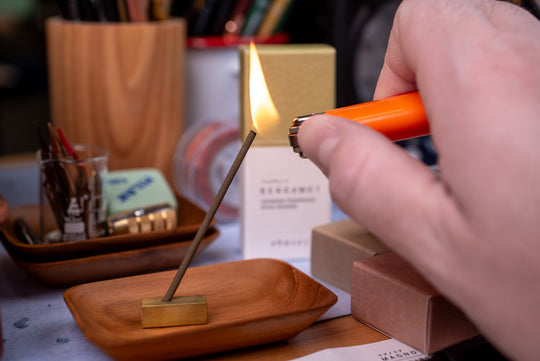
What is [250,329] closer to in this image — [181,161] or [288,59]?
[288,59]

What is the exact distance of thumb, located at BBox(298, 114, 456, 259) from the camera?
27 cm

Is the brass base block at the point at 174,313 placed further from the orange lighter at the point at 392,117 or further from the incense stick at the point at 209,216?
the orange lighter at the point at 392,117

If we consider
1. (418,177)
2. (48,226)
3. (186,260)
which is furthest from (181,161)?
(418,177)

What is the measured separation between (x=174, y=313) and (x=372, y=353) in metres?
0.12

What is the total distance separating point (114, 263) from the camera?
17.8 inches

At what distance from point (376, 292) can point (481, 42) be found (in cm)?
18

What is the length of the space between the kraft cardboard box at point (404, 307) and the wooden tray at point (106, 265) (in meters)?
0.15

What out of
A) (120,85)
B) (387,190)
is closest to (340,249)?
(387,190)

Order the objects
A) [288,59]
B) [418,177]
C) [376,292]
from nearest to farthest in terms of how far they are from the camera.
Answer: [418,177], [376,292], [288,59]

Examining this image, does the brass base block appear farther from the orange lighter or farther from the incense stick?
the orange lighter

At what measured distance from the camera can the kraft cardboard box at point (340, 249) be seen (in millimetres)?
447


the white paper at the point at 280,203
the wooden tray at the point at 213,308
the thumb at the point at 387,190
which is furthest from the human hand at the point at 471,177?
the white paper at the point at 280,203

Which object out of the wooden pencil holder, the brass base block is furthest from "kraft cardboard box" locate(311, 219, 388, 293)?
the wooden pencil holder

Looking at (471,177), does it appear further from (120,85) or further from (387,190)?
(120,85)
